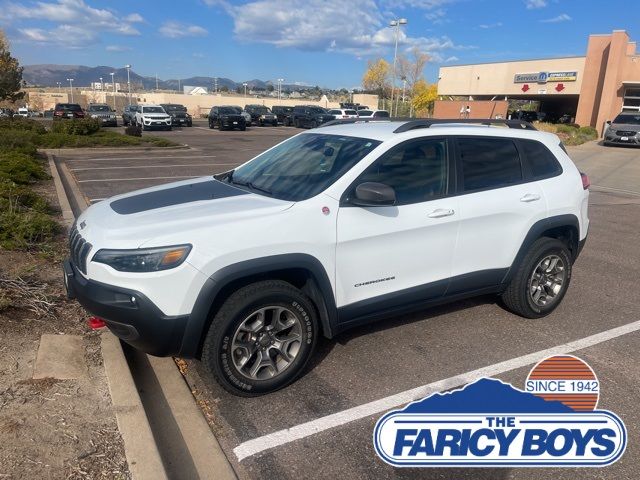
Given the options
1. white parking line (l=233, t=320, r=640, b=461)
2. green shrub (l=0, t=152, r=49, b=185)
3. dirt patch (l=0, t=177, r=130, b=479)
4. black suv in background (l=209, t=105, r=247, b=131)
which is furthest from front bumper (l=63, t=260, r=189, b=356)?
black suv in background (l=209, t=105, r=247, b=131)

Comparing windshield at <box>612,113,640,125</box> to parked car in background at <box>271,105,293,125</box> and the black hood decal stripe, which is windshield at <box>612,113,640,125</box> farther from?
the black hood decal stripe

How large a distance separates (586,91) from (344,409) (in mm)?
39449

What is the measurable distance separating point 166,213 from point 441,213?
2026 millimetres

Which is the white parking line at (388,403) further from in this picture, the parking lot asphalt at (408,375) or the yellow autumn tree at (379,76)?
the yellow autumn tree at (379,76)

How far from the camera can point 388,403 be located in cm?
335

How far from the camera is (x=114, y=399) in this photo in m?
3.13

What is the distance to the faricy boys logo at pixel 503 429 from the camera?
2.91 meters

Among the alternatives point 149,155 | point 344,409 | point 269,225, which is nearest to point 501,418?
point 344,409

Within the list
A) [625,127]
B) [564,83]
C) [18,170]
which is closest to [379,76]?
[564,83]

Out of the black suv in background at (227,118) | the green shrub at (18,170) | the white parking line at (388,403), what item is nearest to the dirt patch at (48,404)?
the white parking line at (388,403)

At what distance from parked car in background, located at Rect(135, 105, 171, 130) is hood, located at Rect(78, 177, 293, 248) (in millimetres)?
31088

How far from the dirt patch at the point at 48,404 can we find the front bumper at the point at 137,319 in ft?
1.55

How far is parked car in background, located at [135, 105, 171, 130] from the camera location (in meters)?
32.8

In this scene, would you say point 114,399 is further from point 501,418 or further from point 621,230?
point 621,230
